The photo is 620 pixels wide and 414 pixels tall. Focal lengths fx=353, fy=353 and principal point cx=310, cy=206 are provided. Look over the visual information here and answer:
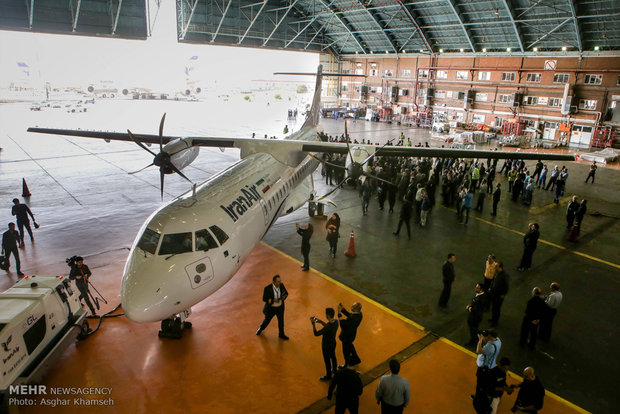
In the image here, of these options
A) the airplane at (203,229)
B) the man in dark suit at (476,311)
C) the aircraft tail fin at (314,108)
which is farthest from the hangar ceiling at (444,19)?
the man in dark suit at (476,311)

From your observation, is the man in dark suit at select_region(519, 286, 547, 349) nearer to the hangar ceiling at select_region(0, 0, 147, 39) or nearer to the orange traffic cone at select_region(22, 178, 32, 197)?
the orange traffic cone at select_region(22, 178, 32, 197)

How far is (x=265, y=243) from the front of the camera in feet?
48.9

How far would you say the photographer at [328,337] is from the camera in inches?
282

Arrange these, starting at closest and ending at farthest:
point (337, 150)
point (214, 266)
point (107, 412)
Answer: point (107, 412)
point (214, 266)
point (337, 150)

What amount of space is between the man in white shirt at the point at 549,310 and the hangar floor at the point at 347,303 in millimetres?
308

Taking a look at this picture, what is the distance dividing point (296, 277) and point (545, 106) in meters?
46.7

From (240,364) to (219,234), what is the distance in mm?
3168

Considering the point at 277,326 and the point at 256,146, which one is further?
the point at 256,146

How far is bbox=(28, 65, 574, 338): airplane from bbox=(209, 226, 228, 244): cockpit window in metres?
0.03

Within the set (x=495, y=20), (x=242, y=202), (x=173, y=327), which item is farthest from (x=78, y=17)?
(x=495, y=20)

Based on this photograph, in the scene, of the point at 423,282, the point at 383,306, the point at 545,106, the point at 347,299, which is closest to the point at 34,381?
the point at 347,299

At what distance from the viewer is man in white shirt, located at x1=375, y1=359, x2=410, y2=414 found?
5645 millimetres

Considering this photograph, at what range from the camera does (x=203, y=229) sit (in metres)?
8.77

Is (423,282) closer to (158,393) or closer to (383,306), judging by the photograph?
(383,306)
